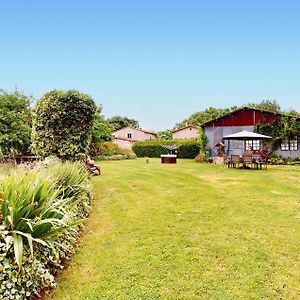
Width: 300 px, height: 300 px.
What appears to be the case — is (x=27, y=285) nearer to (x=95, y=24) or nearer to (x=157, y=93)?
(x=95, y=24)

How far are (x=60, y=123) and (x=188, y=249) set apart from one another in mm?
7691

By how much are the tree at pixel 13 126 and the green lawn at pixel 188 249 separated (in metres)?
15.4

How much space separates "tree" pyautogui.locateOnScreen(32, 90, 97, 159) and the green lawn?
8.17ft

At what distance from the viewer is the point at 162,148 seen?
37125 millimetres

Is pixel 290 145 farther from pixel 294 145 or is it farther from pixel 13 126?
pixel 13 126

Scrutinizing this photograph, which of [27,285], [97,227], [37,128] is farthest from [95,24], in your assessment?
[27,285]

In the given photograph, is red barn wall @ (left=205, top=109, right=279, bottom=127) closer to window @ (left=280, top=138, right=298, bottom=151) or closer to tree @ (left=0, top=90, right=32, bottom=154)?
window @ (left=280, top=138, right=298, bottom=151)

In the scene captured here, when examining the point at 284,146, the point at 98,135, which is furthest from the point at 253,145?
the point at 98,135

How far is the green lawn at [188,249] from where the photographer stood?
4.64 m

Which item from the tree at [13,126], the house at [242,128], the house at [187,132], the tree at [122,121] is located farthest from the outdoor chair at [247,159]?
the tree at [122,121]

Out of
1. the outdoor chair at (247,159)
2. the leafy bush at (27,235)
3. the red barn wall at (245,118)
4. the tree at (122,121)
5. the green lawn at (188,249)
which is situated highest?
the tree at (122,121)

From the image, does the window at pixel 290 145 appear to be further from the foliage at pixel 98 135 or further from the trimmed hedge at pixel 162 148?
the foliage at pixel 98 135

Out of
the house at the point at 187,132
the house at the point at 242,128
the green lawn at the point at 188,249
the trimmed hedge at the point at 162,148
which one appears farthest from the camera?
the house at the point at 187,132

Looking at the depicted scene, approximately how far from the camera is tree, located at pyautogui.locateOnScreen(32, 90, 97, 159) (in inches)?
470
